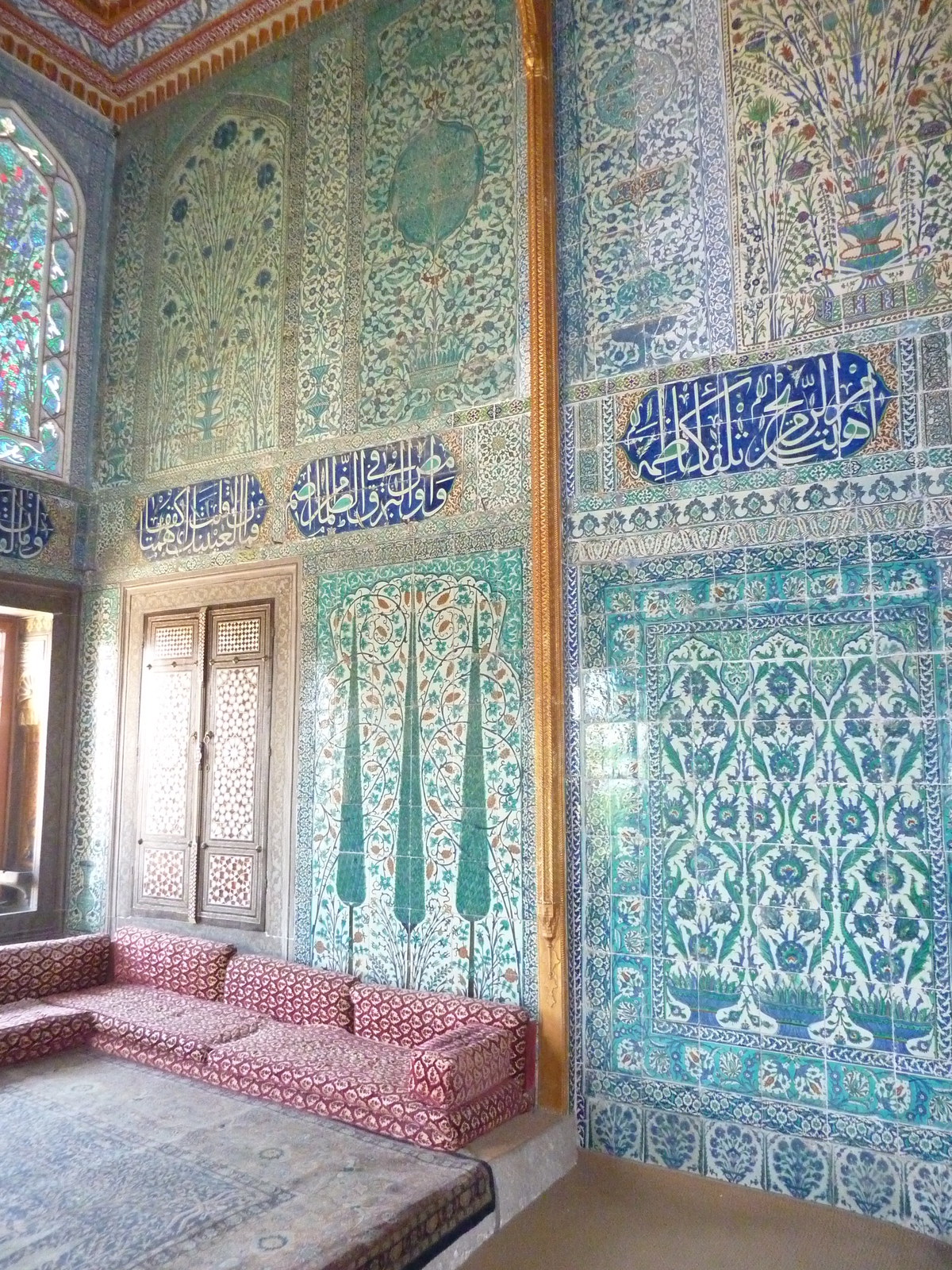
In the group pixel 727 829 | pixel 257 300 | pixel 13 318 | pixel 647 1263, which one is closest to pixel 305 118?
pixel 257 300

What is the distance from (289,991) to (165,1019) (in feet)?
A: 1.55

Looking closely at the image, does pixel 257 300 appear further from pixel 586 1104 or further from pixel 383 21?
pixel 586 1104

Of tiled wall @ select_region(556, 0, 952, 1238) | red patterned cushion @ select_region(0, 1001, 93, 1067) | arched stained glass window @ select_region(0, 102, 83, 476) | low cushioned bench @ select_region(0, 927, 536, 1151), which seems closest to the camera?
tiled wall @ select_region(556, 0, 952, 1238)

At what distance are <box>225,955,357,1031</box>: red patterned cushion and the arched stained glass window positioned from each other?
8.73ft

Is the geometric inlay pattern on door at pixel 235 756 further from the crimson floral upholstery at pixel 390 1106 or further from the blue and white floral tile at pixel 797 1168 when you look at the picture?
the blue and white floral tile at pixel 797 1168

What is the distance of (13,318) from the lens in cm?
477

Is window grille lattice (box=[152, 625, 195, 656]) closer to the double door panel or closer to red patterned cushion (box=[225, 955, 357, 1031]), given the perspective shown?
the double door panel

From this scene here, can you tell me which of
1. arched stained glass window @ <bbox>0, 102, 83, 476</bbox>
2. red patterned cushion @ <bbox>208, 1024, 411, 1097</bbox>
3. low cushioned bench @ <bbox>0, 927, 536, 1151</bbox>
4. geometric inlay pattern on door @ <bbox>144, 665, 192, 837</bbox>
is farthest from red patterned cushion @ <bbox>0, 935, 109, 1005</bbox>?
arched stained glass window @ <bbox>0, 102, 83, 476</bbox>

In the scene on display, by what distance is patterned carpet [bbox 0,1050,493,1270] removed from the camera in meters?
2.25

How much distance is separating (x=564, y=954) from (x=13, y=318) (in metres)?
4.02

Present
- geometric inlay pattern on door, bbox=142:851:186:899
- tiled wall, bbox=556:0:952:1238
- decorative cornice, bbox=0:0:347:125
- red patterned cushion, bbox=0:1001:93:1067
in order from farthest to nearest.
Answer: decorative cornice, bbox=0:0:347:125
geometric inlay pattern on door, bbox=142:851:186:899
red patterned cushion, bbox=0:1001:93:1067
tiled wall, bbox=556:0:952:1238

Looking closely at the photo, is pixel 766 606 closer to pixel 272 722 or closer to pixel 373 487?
pixel 373 487

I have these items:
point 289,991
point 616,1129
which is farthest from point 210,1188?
point 616,1129

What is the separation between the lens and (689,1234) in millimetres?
2619
